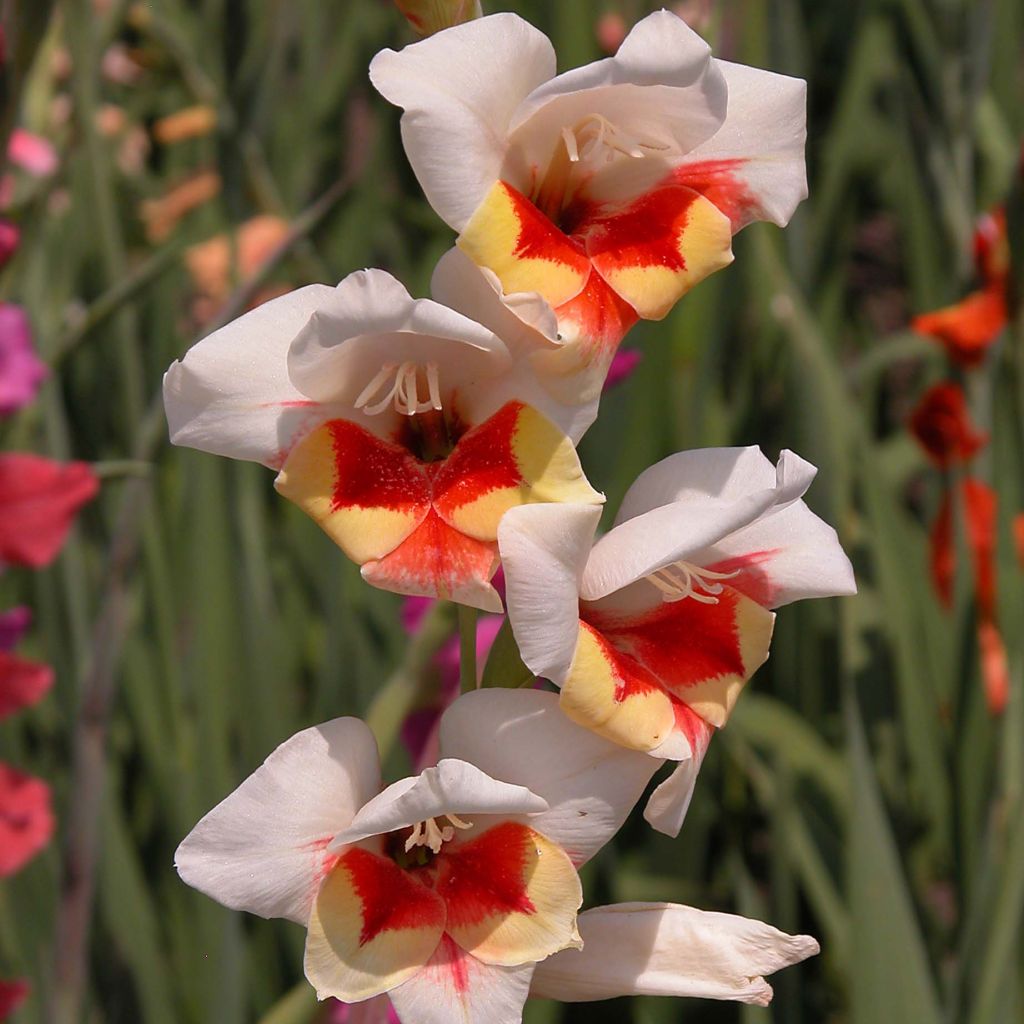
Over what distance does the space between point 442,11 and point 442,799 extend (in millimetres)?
340

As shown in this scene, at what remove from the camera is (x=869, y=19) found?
2.00 m

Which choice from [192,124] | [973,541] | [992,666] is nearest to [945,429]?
[973,541]

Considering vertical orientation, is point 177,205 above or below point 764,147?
below

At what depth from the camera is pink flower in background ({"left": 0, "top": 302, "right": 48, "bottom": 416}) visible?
1.07 m

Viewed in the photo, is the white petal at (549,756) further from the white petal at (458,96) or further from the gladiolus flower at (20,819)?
the gladiolus flower at (20,819)

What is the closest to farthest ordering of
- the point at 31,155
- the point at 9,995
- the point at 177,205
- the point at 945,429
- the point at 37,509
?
the point at 9,995, the point at 37,509, the point at 31,155, the point at 945,429, the point at 177,205

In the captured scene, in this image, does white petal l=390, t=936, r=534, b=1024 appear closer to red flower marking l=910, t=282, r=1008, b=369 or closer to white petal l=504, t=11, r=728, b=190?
white petal l=504, t=11, r=728, b=190

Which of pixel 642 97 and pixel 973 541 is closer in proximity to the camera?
pixel 642 97

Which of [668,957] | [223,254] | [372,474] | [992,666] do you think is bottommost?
[992,666]

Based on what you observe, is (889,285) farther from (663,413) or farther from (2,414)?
(2,414)

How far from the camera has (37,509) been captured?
40.2 inches

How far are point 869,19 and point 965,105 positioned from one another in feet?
1.60

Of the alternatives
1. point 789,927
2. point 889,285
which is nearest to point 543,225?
point 789,927

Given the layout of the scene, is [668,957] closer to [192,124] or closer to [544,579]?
[544,579]
